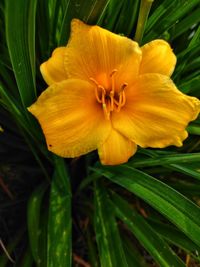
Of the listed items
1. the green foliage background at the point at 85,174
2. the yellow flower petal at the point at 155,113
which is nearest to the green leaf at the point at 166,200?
the green foliage background at the point at 85,174

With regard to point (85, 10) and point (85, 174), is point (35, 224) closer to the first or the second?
point (85, 174)

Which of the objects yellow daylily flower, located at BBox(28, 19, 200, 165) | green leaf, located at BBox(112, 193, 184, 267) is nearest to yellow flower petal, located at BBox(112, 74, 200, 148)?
yellow daylily flower, located at BBox(28, 19, 200, 165)

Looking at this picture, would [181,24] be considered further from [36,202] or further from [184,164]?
[36,202]

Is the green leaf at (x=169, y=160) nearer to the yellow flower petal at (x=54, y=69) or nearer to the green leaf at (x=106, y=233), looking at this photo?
the green leaf at (x=106, y=233)

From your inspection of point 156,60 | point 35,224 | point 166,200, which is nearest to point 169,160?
point 166,200

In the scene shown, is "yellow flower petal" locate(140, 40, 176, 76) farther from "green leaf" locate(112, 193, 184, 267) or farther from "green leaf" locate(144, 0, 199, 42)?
"green leaf" locate(112, 193, 184, 267)

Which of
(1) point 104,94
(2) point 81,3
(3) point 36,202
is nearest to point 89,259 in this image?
(3) point 36,202
